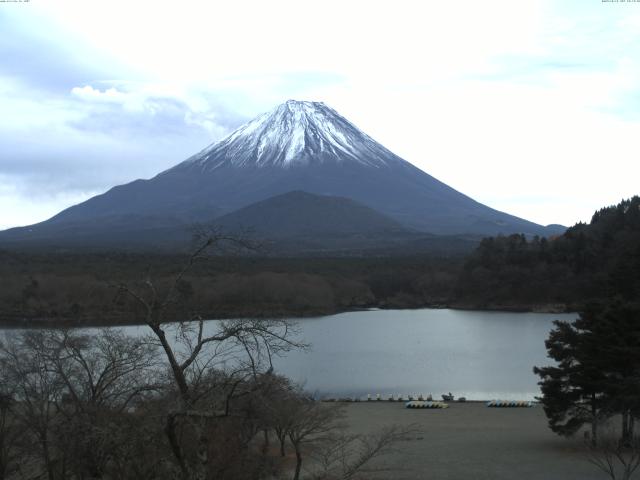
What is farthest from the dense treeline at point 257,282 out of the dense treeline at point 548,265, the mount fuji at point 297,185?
the mount fuji at point 297,185

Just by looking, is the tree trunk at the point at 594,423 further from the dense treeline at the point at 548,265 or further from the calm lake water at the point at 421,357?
the dense treeline at the point at 548,265

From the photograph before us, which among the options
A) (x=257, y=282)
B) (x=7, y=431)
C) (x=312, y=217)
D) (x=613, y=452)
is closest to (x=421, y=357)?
(x=613, y=452)

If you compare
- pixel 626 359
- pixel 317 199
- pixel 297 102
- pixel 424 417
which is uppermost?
pixel 297 102

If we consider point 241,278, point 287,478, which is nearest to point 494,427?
point 287,478

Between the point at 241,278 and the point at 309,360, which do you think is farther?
the point at 241,278

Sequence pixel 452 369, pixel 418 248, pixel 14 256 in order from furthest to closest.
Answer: pixel 418 248 → pixel 14 256 → pixel 452 369

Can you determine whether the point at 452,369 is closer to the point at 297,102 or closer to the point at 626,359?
the point at 626,359
